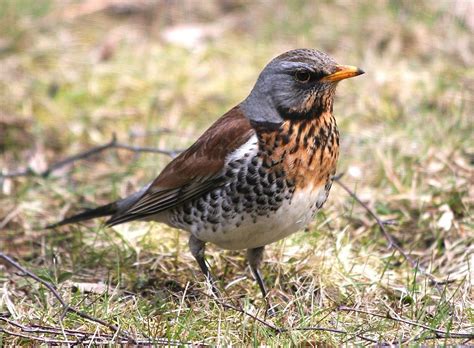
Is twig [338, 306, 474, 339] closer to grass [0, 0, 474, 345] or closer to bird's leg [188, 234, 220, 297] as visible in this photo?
grass [0, 0, 474, 345]

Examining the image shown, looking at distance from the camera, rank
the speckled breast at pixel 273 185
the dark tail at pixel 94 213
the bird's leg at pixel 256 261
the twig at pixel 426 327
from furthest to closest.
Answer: the dark tail at pixel 94 213, the bird's leg at pixel 256 261, the speckled breast at pixel 273 185, the twig at pixel 426 327

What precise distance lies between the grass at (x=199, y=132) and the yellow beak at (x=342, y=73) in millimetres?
1071

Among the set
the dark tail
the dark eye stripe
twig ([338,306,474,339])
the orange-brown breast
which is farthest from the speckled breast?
the dark tail

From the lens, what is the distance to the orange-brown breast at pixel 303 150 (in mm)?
4410

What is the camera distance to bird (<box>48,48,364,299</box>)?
14.5 feet

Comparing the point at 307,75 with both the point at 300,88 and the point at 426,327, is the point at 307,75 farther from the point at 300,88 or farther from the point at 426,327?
the point at 426,327

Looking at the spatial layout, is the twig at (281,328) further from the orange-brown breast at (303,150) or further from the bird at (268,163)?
the orange-brown breast at (303,150)

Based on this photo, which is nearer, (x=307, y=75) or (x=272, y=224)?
(x=272, y=224)

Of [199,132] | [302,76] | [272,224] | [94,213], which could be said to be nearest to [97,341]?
[272,224]

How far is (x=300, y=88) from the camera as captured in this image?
15.1 ft

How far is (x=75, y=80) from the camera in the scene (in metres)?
8.02

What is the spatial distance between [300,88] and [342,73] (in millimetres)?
234

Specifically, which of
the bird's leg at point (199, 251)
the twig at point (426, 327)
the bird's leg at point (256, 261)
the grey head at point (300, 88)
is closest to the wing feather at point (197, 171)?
the grey head at point (300, 88)

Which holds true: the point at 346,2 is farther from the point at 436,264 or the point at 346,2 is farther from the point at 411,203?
the point at 436,264
